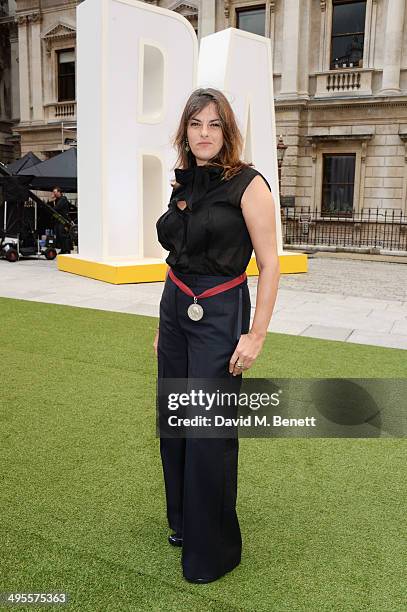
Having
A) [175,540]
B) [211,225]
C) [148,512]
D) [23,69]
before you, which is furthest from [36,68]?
[175,540]

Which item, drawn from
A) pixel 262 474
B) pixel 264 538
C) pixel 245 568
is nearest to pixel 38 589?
pixel 245 568

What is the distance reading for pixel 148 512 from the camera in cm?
305

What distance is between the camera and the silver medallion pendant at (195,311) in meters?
2.36

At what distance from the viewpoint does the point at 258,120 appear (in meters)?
12.2

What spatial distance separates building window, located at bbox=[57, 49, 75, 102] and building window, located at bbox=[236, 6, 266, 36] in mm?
8588

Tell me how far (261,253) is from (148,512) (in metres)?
1.54

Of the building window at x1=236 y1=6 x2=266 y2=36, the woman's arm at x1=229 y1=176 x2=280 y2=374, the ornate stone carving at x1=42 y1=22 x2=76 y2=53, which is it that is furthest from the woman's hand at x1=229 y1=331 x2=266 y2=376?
the ornate stone carving at x1=42 y1=22 x2=76 y2=53

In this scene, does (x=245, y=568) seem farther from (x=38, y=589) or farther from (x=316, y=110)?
(x=316, y=110)

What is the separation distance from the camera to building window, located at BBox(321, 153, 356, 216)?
2264cm

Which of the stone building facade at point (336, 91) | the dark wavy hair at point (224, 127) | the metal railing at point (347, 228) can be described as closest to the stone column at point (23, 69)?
the stone building facade at point (336, 91)

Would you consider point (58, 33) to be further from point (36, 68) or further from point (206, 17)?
point (206, 17)

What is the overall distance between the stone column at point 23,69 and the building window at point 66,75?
1742mm

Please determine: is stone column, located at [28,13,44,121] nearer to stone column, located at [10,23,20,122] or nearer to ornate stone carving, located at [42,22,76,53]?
ornate stone carving, located at [42,22,76,53]

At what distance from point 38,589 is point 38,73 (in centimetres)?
3015
